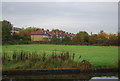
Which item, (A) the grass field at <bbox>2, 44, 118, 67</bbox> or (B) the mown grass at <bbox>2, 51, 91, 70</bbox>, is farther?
(A) the grass field at <bbox>2, 44, 118, 67</bbox>

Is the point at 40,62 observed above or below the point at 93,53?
below

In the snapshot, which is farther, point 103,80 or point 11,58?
point 11,58

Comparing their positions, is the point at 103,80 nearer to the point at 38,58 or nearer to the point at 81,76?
the point at 81,76

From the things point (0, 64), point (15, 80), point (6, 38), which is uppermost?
point (6, 38)

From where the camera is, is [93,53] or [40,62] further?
[93,53]

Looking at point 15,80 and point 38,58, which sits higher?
point 38,58

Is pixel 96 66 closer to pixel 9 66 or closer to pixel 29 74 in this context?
pixel 29 74

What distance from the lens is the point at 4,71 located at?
841cm

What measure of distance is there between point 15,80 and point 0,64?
1.84 metres

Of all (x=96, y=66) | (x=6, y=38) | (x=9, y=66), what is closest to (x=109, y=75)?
(x=96, y=66)

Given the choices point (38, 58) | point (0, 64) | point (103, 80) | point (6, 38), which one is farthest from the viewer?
point (6, 38)

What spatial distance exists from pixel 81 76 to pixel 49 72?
1736 mm

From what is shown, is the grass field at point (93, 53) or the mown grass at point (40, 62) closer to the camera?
the mown grass at point (40, 62)

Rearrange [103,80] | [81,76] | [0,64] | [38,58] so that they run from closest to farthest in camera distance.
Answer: [103,80] → [81,76] → [0,64] → [38,58]
